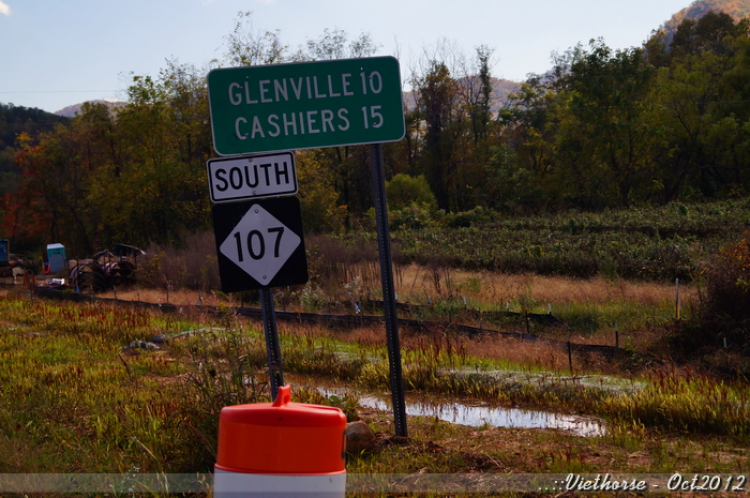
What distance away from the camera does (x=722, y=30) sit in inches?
2667

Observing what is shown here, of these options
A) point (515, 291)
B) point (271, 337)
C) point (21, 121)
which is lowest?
point (515, 291)

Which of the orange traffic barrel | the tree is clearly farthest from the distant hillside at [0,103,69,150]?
the orange traffic barrel

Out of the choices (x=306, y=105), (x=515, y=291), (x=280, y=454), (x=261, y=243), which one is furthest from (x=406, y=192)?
(x=280, y=454)

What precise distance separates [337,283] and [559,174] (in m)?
35.0

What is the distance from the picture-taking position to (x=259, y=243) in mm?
5172

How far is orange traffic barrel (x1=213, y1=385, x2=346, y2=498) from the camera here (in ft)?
10.1

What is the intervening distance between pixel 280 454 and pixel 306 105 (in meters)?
3.42

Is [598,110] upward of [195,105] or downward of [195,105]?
downward

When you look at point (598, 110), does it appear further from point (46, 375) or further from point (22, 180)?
point (22, 180)

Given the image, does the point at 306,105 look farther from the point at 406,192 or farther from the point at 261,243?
the point at 406,192

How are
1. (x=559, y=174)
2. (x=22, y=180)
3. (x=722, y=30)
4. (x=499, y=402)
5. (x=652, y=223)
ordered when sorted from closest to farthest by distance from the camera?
(x=499, y=402) → (x=652, y=223) → (x=559, y=174) → (x=22, y=180) → (x=722, y=30)

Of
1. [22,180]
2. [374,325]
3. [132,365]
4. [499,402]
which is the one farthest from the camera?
[22,180]

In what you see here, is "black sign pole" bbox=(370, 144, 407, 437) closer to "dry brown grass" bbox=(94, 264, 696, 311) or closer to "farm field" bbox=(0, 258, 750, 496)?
"farm field" bbox=(0, 258, 750, 496)

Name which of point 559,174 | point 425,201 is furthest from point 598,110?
point 425,201
